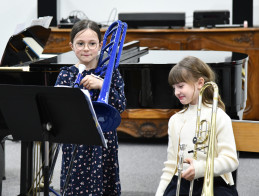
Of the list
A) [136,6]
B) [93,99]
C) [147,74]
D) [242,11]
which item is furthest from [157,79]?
[136,6]

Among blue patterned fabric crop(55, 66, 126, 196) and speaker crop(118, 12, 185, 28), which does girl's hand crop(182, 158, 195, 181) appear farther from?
speaker crop(118, 12, 185, 28)

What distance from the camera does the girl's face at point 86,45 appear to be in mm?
2889

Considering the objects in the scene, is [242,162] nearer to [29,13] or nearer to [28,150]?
[28,150]

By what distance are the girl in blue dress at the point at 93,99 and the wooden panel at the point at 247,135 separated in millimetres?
627

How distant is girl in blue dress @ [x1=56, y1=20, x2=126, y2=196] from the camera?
115 inches

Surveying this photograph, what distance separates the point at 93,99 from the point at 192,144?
0.73 metres

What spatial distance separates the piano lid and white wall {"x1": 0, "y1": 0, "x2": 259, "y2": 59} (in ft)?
8.75

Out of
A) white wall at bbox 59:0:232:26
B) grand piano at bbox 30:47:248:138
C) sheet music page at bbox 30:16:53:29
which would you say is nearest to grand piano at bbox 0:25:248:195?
grand piano at bbox 30:47:248:138

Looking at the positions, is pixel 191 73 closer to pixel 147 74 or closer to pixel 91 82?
pixel 91 82

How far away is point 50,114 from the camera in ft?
7.44

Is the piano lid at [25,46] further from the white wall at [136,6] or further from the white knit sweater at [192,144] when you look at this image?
the white wall at [136,6]

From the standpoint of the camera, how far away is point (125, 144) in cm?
573

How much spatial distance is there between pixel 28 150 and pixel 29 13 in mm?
4185

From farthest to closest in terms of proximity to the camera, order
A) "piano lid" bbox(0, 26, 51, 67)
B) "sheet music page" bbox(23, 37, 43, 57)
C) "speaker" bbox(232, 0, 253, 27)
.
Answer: "speaker" bbox(232, 0, 253, 27) → "sheet music page" bbox(23, 37, 43, 57) → "piano lid" bbox(0, 26, 51, 67)
